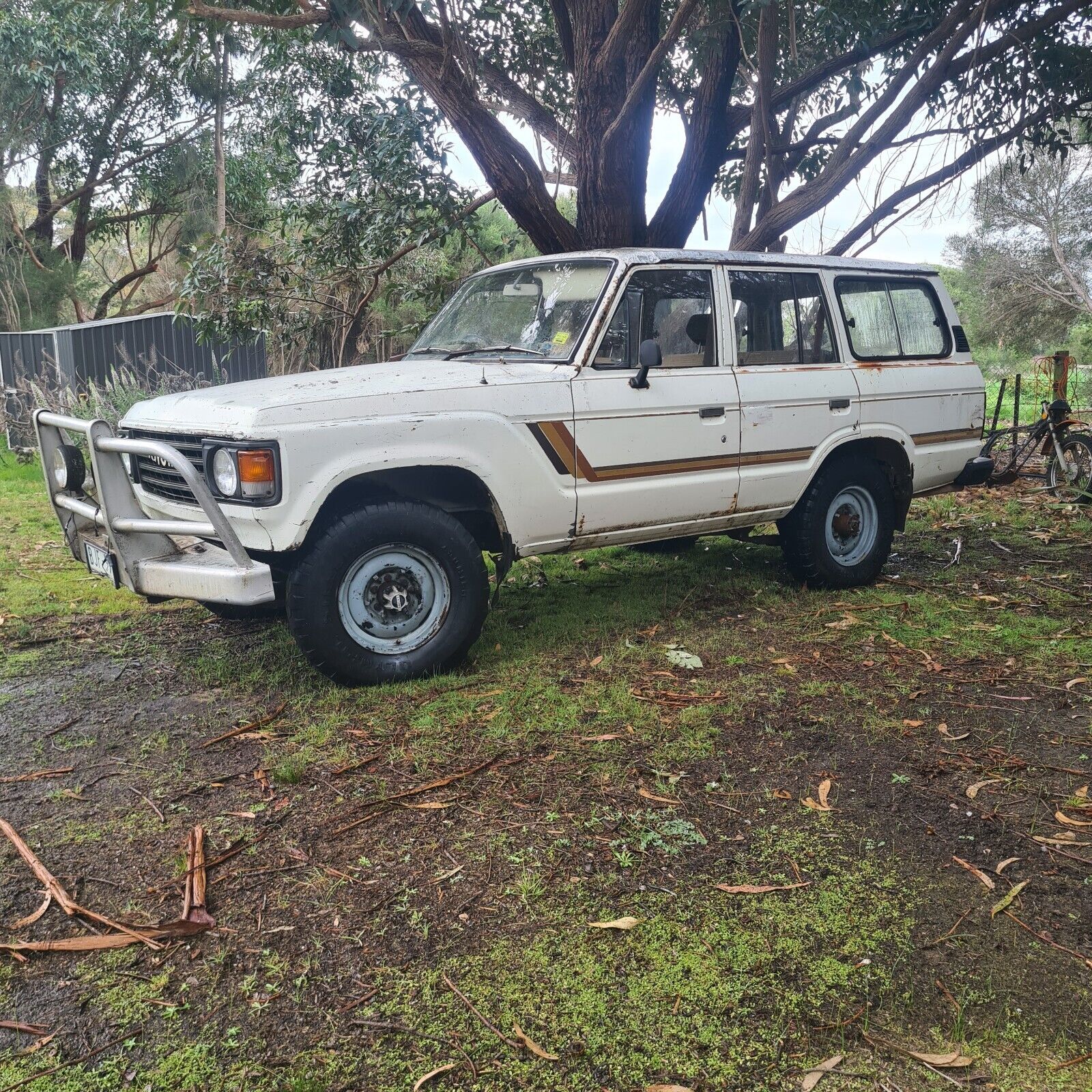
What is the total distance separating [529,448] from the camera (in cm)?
462

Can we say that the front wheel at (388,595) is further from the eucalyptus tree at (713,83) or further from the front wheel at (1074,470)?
the front wheel at (1074,470)

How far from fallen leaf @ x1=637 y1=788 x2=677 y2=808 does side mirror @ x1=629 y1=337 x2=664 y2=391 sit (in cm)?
219

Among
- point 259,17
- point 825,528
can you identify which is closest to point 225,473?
point 825,528

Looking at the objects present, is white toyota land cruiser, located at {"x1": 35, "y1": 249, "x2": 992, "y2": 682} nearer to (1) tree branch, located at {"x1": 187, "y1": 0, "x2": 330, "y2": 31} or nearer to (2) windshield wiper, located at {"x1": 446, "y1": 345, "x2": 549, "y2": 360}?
(2) windshield wiper, located at {"x1": 446, "y1": 345, "x2": 549, "y2": 360}

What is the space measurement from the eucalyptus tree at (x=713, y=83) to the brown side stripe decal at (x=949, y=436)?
2772 mm

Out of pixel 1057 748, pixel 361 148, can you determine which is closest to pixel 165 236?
pixel 361 148

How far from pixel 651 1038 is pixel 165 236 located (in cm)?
2649

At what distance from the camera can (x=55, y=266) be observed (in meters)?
21.3

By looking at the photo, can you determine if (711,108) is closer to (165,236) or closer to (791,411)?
(791,411)

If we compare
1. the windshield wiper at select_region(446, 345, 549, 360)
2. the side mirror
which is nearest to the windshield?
the windshield wiper at select_region(446, 345, 549, 360)

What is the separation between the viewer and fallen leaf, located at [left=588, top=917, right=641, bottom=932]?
267cm

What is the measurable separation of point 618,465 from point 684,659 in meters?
1.03

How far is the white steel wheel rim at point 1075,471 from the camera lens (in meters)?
9.51

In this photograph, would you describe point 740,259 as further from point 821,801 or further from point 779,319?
point 821,801
